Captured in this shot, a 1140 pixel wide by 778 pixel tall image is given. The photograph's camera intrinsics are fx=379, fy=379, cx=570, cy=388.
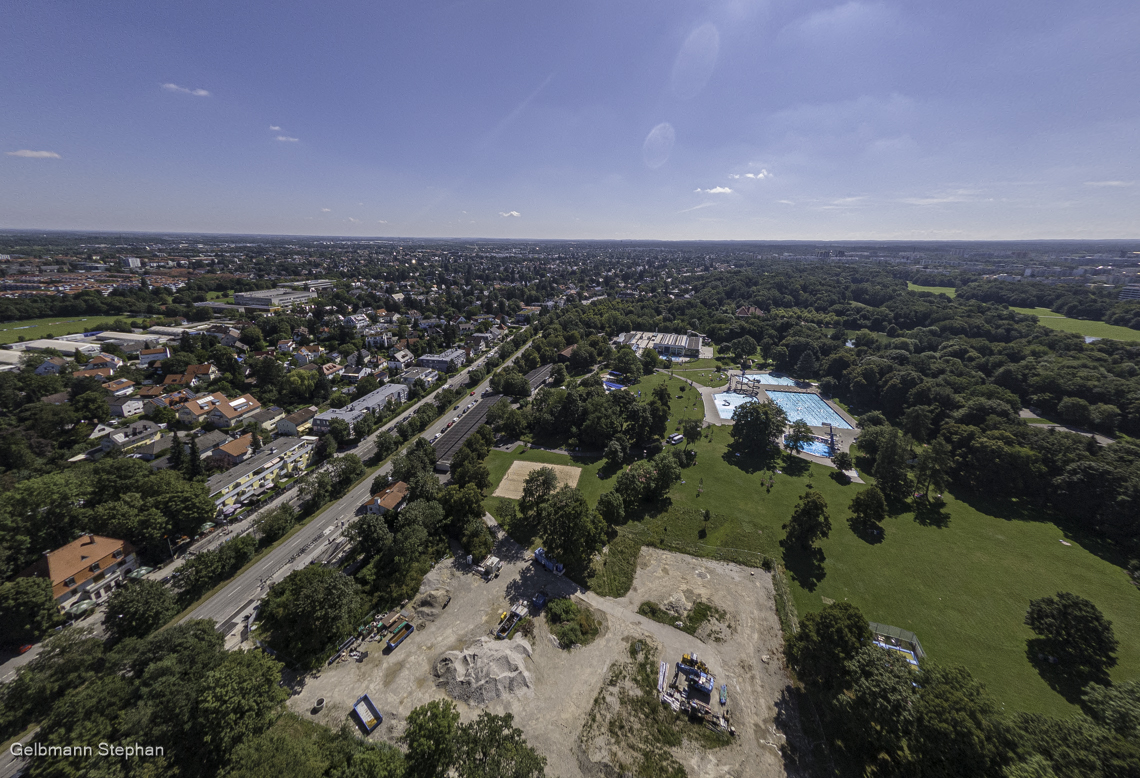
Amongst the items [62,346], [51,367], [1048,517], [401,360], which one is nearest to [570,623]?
[1048,517]

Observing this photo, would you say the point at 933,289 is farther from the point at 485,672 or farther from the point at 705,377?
the point at 485,672

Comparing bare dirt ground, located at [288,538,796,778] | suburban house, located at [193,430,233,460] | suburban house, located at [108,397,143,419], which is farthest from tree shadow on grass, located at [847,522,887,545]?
suburban house, located at [108,397,143,419]

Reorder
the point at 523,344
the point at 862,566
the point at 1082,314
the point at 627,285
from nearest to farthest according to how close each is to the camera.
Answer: the point at 862,566 < the point at 523,344 < the point at 1082,314 < the point at 627,285

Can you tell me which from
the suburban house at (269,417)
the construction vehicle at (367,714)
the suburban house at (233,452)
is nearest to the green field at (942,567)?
the construction vehicle at (367,714)

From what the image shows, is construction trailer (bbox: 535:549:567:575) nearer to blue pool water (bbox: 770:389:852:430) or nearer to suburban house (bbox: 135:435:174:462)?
suburban house (bbox: 135:435:174:462)

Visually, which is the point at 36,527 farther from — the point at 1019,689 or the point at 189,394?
the point at 1019,689

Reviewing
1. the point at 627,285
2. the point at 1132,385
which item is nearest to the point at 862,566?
the point at 1132,385
